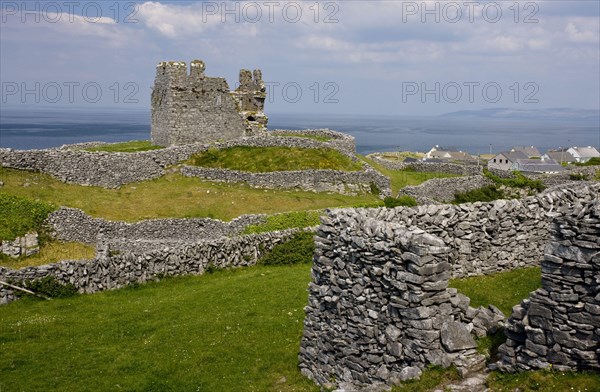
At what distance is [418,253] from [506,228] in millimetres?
7023

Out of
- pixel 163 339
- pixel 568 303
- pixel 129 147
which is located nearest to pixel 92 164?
pixel 129 147

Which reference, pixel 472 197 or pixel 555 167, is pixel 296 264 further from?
pixel 555 167

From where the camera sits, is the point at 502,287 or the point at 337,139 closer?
the point at 502,287

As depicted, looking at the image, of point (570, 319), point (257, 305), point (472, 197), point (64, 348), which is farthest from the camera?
point (472, 197)

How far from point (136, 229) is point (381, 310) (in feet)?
81.7

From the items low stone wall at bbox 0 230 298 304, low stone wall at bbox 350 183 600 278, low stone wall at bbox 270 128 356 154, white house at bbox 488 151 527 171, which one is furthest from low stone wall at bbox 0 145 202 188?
white house at bbox 488 151 527 171

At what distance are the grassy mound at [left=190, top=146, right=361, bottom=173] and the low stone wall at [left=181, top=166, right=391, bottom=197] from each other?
5.21ft

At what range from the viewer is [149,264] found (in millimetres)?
26641

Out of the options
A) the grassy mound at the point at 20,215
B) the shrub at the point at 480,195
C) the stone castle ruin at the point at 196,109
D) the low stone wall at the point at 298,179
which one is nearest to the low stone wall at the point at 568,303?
the grassy mound at the point at 20,215

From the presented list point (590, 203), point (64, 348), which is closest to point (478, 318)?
point (590, 203)

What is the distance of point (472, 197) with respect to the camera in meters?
47.2

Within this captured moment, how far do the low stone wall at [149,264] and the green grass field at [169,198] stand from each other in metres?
9.14

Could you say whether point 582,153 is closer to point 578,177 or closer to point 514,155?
point 514,155

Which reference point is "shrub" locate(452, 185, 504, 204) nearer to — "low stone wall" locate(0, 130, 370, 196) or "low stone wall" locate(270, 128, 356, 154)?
"low stone wall" locate(0, 130, 370, 196)
